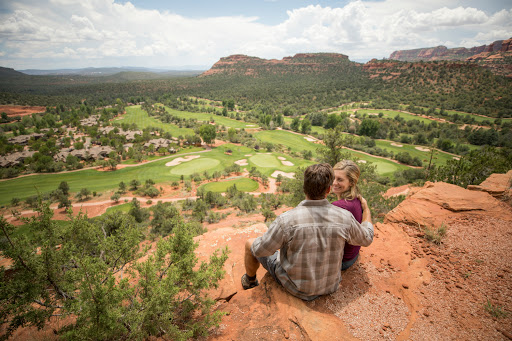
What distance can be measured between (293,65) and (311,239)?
186824mm

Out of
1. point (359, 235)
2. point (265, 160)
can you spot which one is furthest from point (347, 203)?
point (265, 160)

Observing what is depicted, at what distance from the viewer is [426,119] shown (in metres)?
70.2

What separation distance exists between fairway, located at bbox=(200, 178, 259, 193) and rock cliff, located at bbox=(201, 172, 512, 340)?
26563 millimetres

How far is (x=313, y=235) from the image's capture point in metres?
3.28

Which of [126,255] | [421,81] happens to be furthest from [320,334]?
[421,81]

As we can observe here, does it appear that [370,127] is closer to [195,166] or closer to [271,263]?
Answer: [195,166]

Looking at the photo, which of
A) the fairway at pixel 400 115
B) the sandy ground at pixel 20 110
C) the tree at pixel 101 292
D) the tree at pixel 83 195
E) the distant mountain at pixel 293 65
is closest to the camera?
the tree at pixel 101 292

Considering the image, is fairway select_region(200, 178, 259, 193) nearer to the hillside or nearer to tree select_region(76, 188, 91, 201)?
tree select_region(76, 188, 91, 201)

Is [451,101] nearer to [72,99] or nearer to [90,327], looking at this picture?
[90,327]

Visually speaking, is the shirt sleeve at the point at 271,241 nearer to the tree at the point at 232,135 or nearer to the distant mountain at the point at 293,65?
the tree at the point at 232,135

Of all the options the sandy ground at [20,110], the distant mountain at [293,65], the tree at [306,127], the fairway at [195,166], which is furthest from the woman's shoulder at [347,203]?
the distant mountain at [293,65]

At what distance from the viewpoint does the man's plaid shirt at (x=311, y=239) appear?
10.7 feet

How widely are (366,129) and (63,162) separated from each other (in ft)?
244

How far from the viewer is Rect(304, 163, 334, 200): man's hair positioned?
314cm
